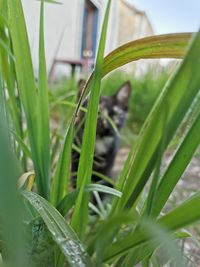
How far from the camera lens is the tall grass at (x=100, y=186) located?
0.21 meters

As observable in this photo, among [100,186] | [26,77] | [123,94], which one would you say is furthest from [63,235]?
[123,94]

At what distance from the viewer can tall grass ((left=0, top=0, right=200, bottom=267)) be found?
0.21m

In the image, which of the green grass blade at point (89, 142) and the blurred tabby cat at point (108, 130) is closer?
the green grass blade at point (89, 142)

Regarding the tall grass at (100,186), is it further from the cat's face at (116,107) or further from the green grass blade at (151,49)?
the cat's face at (116,107)

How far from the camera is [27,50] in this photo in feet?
1.22

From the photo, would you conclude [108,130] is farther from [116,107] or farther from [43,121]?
[43,121]

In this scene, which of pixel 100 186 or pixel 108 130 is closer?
pixel 100 186

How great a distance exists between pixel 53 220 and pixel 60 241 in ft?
0.09

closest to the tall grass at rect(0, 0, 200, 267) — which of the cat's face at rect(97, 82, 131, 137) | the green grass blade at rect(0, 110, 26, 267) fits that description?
the green grass blade at rect(0, 110, 26, 267)

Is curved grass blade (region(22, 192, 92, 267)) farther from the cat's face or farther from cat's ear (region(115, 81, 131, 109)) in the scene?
cat's ear (region(115, 81, 131, 109))

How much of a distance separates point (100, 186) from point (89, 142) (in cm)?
5

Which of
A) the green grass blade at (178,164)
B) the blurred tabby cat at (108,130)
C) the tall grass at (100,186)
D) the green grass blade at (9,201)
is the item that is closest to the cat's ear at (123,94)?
the blurred tabby cat at (108,130)

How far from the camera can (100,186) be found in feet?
1.10

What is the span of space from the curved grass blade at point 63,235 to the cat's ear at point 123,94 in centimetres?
146
